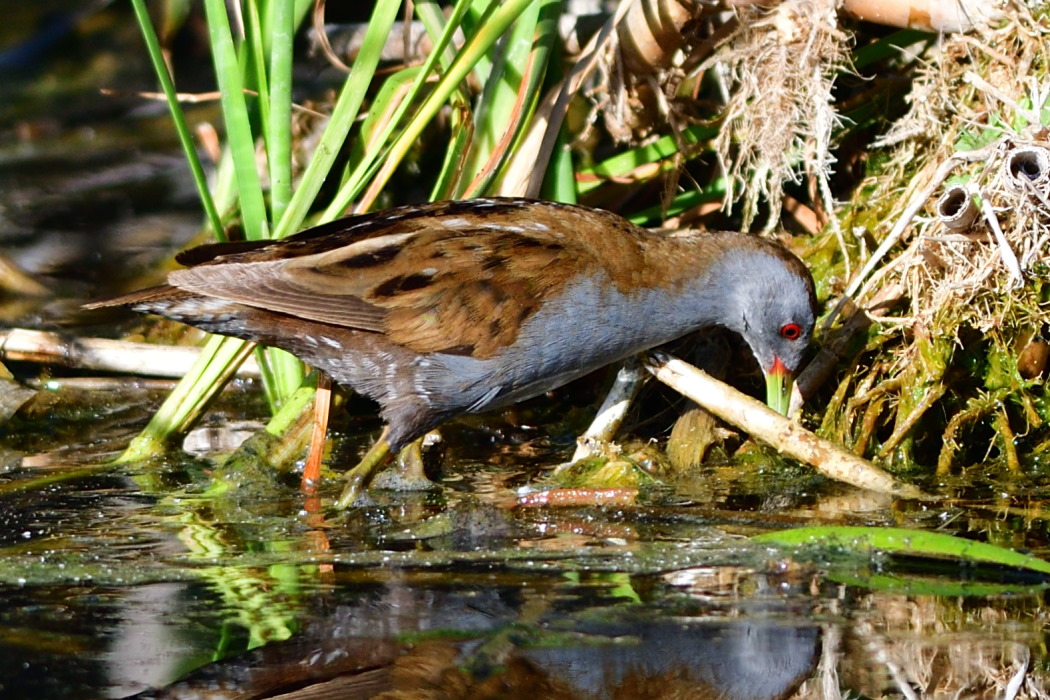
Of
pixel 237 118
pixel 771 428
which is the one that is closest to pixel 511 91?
pixel 237 118

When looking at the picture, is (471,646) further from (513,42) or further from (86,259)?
(86,259)

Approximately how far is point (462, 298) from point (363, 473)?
638 millimetres

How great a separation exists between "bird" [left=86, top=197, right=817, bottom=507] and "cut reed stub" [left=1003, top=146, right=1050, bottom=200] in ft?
2.35

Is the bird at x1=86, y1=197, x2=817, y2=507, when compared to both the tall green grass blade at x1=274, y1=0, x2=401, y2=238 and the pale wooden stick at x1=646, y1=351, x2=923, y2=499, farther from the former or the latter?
the tall green grass blade at x1=274, y1=0, x2=401, y2=238

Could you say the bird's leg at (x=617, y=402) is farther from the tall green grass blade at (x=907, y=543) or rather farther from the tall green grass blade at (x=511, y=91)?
the tall green grass blade at (x=907, y=543)

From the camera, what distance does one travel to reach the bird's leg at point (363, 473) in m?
4.02

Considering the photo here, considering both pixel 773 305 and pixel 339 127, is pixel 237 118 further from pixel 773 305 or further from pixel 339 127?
pixel 773 305

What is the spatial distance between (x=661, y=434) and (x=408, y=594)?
1.90 m

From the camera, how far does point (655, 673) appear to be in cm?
260

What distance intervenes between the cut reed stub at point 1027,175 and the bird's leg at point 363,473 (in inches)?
84.5

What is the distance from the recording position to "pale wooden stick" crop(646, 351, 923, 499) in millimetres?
3949

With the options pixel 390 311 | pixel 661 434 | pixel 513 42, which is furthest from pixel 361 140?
pixel 661 434

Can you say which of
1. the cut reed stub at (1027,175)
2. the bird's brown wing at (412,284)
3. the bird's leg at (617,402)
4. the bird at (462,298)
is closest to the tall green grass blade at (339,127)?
the bird at (462,298)

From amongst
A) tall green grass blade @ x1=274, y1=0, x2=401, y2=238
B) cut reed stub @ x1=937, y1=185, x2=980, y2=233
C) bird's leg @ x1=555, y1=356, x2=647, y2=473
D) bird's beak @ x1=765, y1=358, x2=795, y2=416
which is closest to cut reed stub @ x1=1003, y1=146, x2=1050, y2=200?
cut reed stub @ x1=937, y1=185, x2=980, y2=233
